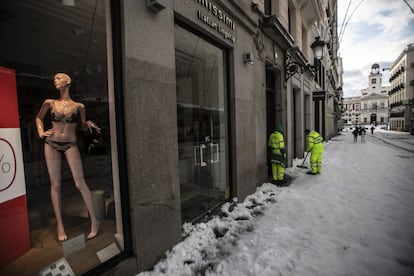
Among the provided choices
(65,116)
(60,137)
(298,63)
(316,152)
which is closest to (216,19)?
(65,116)

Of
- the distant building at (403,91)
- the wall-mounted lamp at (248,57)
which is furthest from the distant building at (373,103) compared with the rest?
the wall-mounted lamp at (248,57)

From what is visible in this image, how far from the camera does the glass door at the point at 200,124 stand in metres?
4.18

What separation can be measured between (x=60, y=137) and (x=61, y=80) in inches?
27.1

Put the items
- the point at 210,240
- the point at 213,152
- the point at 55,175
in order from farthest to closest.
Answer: the point at 213,152
the point at 210,240
the point at 55,175

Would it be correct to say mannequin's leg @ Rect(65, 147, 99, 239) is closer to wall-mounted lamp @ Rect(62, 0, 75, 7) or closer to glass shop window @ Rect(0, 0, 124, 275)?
glass shop window @ Rect(0, 0, 124, 275)

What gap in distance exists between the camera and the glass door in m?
4.18

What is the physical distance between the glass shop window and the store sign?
1.86 m


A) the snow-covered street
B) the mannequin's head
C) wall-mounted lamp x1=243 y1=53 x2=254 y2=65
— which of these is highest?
wall-mounted lamp x1=243 y1=53 x2=254 y2=65

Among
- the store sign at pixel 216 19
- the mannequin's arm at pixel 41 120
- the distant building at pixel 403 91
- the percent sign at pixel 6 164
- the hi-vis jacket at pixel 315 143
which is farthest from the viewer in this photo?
the distant building at pixel 403 91

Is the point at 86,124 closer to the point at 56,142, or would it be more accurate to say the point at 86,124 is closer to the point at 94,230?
the point at 56,142

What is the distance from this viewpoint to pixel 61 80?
8.92 feet

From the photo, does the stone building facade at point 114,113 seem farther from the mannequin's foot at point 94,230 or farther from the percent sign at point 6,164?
the percent sign at point 6,164

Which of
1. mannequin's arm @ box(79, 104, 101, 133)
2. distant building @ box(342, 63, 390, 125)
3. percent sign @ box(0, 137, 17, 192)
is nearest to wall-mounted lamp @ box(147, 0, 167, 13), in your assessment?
mannequin's arm @ box(79, 104, 101, 133)

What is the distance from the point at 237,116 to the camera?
5.26m
